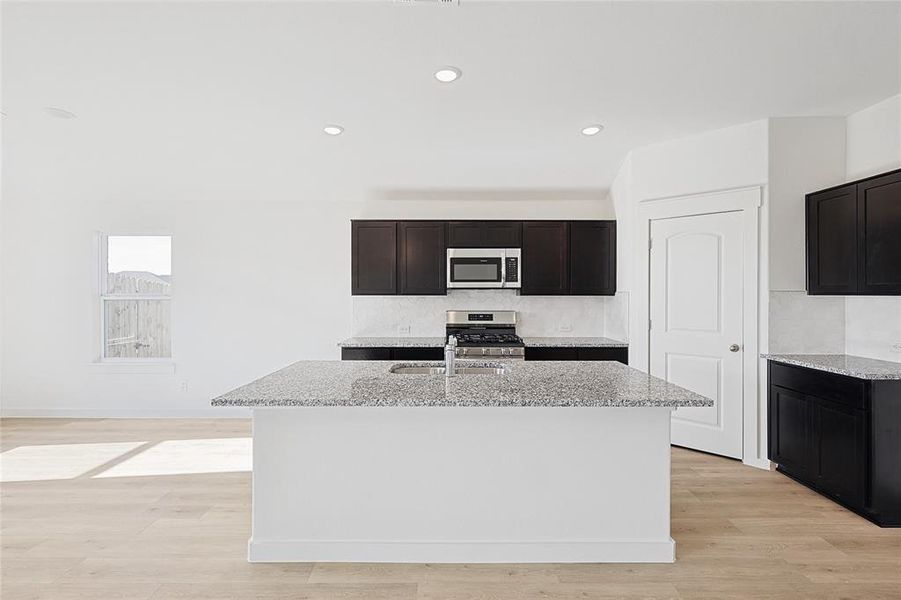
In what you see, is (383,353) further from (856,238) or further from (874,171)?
(874,171)

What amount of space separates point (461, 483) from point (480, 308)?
299cm

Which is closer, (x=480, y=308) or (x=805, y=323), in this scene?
(x=805, y=323)

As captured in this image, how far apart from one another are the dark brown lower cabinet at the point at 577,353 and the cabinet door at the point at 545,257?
2.04 ft

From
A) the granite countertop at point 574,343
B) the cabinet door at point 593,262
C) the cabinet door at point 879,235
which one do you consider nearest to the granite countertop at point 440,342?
the granite countertop at point 574,343

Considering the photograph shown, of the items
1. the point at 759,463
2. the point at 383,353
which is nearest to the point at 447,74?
the point at 383,353

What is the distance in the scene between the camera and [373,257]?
16.3 feet

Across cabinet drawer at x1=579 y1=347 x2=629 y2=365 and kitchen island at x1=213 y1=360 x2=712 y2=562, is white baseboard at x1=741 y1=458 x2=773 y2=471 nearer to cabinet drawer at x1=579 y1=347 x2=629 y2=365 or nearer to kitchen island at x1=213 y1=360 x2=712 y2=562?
cabinet drawer at x1=579 y1=347 x2=629 y2=365

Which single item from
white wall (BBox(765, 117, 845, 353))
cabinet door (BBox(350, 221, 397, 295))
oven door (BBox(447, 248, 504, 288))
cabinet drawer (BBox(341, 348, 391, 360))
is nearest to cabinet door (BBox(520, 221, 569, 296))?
oven door (BBox(447, 248, 504, 288))

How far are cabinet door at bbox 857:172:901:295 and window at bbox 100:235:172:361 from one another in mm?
6126

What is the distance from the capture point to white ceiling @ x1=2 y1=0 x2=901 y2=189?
2.65 metres

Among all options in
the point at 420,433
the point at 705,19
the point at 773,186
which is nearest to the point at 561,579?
the point at 420,433

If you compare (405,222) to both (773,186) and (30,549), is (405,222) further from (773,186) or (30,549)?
(30,549)

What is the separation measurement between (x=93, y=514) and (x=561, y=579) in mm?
2751

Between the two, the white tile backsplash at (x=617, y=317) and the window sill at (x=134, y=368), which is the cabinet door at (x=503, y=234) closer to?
the white tile backsplash at (x=617, y=317)
